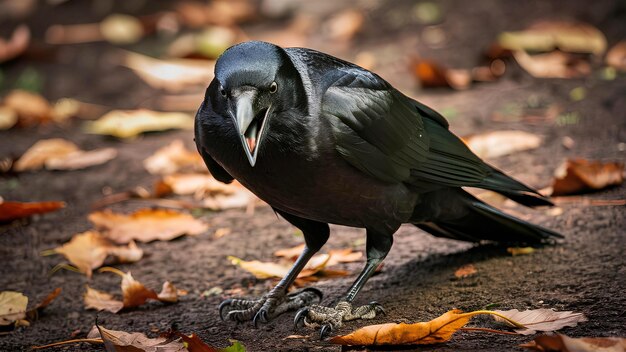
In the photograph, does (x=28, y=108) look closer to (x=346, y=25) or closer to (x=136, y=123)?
(x=136, y=123)

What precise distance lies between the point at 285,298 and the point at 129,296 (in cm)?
58

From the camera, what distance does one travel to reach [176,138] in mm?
5473

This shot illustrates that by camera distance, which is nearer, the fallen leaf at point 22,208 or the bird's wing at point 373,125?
the bird's wing at point 373,125

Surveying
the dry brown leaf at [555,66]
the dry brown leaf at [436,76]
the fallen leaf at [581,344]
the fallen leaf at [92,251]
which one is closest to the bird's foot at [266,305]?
the fallen leaf at [92,251]

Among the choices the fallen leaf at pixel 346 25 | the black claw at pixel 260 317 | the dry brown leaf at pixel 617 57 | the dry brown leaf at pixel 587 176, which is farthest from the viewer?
the fallen leaf at pixel 346 25

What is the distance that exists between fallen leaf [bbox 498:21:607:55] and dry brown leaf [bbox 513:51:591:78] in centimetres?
14

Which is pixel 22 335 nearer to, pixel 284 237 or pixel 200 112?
pixel 200 112

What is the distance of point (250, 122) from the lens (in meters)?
2.54

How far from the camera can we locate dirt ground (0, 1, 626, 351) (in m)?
2.88

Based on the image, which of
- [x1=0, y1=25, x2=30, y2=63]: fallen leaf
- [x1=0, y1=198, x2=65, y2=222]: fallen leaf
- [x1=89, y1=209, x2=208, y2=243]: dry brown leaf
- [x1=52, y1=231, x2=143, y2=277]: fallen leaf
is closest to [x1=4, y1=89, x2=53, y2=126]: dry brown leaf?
[x1=0, y1=25, x2=30, y2=63]: fallen leaf

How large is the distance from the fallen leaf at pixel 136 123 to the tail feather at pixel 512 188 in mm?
2694

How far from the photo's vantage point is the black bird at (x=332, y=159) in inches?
104

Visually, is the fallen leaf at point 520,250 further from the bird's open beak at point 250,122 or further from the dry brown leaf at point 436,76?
the dry brown leaf at point 436,76

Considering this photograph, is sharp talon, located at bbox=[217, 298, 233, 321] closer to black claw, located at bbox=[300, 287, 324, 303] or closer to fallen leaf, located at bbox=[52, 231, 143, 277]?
black claw, located at bbox=[300, 287, 324, 303]
